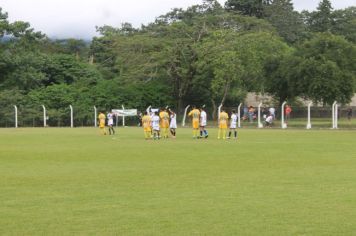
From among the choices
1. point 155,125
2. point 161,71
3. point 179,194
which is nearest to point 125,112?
point 161,71

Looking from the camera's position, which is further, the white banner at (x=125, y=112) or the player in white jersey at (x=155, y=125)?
the white banner at (x=125, y=112)

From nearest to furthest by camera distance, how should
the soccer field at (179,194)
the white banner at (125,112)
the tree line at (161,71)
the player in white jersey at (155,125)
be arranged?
1. the soccer field at (179,194)
2. the player in white jersey at (155,125)
3. the tree line at (161,71)
4. the white banner at (125,112)

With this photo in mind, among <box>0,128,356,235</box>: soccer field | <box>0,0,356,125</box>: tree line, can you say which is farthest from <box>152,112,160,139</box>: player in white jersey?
<box>0,0,356,125</box>: tree line

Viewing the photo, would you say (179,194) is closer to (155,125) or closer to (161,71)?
(155,125)

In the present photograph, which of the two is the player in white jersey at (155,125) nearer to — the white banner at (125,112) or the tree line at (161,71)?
the tree line at (161,71)

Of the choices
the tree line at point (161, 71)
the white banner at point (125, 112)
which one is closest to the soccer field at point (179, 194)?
the tree line at point (161, 71)

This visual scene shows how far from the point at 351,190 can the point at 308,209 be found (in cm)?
244

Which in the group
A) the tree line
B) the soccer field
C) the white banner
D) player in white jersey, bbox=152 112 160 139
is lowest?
the soccer field

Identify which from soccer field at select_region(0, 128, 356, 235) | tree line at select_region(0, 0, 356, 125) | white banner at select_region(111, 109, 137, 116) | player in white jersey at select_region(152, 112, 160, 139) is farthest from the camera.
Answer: white banner at select_region(111, 109, 137, 116)

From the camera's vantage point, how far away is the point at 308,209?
33.9 ft

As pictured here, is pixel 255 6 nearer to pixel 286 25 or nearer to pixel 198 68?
pixel 286 25

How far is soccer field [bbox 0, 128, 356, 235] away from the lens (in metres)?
9.14

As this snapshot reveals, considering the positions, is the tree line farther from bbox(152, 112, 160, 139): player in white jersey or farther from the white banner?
bbox(152, 112, 160, 139): player in white jersey

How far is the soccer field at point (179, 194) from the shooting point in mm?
9141
